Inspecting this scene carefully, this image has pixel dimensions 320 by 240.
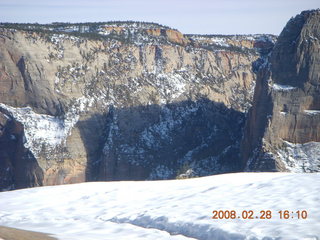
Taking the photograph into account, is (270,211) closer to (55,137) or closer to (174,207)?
(174,207)

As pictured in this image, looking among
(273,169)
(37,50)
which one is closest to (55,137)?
(37,50)

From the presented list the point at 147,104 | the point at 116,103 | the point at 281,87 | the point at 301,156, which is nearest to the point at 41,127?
the point at 116,103
